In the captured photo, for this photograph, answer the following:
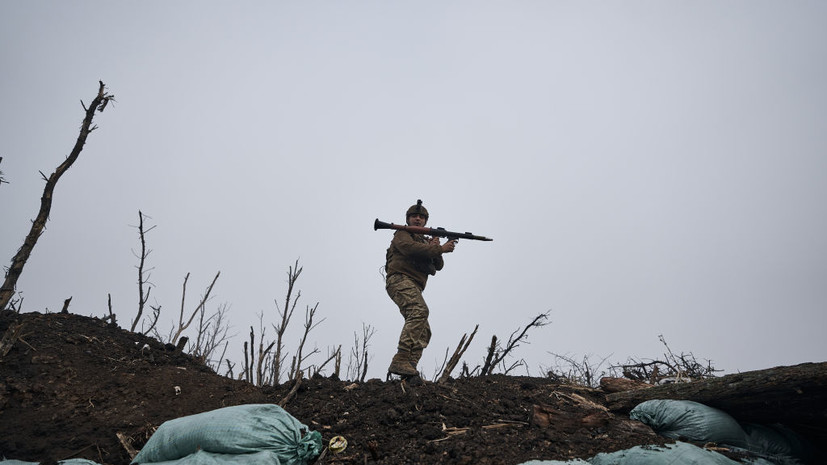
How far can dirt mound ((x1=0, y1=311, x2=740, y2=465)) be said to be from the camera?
2930 millimetres

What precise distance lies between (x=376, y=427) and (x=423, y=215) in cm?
289

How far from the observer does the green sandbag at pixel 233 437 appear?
263 centimetres

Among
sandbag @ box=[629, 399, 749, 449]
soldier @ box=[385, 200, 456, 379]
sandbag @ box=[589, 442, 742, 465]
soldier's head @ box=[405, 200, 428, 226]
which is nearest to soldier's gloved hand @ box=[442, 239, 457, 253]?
soldier @ box=[385, 200, 456, 379]

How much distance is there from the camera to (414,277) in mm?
5242

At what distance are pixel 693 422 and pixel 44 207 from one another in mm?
6383

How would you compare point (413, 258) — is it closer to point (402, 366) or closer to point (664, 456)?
point (402, 366)

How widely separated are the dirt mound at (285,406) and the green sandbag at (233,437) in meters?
0.34

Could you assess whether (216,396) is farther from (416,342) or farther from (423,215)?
(423,215)

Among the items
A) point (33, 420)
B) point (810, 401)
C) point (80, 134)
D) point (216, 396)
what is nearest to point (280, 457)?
point (216, 396)

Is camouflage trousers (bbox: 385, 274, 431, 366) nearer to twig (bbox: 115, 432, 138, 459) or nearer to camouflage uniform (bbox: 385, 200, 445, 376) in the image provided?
camouflage uniform (bbox: 385, 200, 445, 376)

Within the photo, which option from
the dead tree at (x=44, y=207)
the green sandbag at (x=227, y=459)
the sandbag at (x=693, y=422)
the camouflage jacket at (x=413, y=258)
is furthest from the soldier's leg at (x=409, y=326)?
the dead tree at (x=44, y=207)

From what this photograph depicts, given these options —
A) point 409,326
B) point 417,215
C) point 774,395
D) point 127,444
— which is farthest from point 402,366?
point 774,395

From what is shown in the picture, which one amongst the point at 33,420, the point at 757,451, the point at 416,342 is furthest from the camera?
the point at 416,342

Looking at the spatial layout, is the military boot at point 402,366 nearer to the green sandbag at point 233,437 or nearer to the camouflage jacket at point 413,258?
the camouflage jacket at point 413,258
